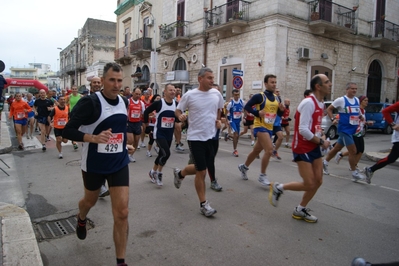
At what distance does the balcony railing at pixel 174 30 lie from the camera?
23047mm

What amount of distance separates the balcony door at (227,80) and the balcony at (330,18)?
5.00m

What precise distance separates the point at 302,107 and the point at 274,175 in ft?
9.88

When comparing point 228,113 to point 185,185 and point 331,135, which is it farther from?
point 331,135

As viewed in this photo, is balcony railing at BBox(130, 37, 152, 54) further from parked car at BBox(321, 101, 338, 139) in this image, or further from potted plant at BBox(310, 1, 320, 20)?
parked car at BBox(321, 101, 338, 139)

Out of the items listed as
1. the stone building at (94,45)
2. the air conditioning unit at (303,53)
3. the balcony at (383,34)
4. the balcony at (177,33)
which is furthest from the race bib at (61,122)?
the stone building at (94,45)

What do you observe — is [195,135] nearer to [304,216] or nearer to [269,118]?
[304,216]

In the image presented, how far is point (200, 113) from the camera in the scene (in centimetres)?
460

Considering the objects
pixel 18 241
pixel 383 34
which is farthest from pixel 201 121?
pixel 383 34

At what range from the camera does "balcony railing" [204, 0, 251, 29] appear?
18219 millimetres

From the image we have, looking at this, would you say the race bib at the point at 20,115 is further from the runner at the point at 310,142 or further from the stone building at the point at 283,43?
the runner at the point at 310,142

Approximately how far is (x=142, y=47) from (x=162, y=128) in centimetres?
2266

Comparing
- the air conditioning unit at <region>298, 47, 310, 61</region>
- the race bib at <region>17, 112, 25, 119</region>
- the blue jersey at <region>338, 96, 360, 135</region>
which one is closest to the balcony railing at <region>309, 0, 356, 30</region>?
the air conditioning unit at <region>298, 47, 310, 61</region>

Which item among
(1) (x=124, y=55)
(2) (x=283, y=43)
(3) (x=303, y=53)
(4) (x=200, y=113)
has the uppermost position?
(1) (x=124, y=55)

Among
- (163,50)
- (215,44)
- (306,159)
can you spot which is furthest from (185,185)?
(163,50)
